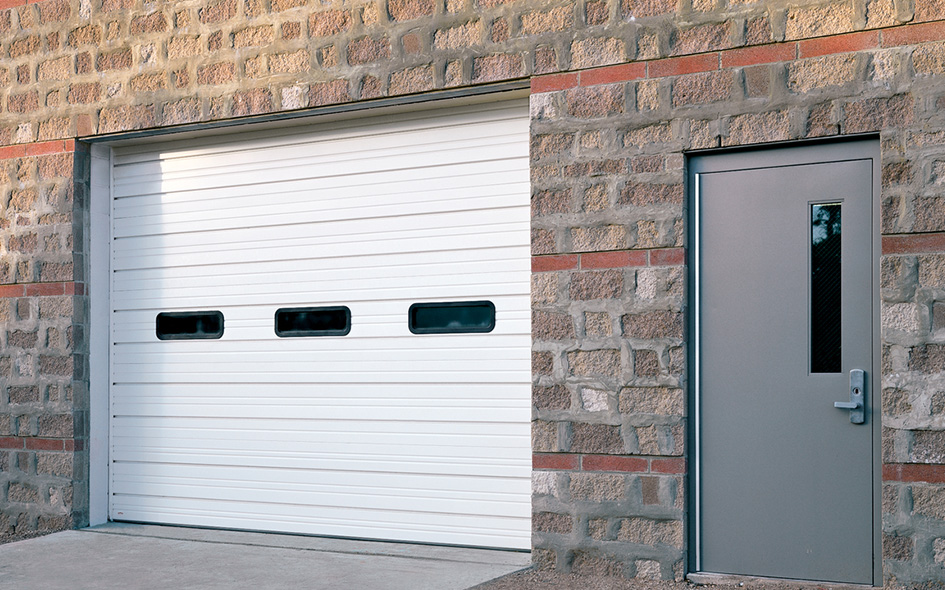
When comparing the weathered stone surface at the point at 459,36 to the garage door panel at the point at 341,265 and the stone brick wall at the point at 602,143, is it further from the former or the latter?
the garage door panel at the point at 341,265

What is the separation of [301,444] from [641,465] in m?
2.63

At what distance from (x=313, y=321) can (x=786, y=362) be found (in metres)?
3.33

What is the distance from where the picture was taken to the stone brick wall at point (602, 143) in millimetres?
5270

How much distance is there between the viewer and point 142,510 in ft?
25.9

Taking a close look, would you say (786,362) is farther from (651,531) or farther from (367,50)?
(367,50)

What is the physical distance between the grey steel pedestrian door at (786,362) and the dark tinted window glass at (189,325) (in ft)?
12.0

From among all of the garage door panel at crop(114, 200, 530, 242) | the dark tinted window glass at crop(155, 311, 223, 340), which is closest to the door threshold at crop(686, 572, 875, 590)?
the garage door panel at crop(114, 200, 530, 242)

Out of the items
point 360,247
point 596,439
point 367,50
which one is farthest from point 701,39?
point 360,247

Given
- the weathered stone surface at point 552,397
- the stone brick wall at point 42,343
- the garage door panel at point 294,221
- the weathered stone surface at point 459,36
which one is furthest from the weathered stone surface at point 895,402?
the stone brick wall at point 42,343

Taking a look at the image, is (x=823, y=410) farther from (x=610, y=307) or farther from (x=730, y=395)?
(x=610, y=307)

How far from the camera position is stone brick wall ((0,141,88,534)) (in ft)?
25.4

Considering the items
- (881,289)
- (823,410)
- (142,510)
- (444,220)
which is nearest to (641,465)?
(823,410)

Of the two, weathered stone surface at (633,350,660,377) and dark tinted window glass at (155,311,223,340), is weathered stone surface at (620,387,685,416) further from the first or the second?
dark tinted window glass at (155,311,223,340)

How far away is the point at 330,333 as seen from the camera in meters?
7.24
